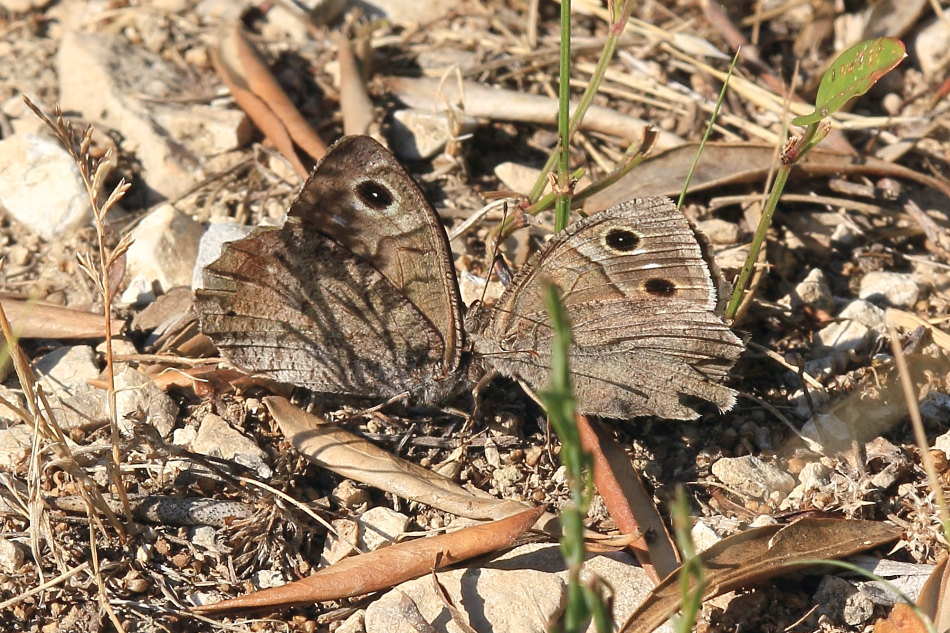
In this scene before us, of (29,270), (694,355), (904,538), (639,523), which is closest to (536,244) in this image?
(694,355)

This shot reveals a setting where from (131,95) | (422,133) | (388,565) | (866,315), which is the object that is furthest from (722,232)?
(131,95)

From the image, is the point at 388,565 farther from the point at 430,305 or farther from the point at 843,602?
the point at 843,602

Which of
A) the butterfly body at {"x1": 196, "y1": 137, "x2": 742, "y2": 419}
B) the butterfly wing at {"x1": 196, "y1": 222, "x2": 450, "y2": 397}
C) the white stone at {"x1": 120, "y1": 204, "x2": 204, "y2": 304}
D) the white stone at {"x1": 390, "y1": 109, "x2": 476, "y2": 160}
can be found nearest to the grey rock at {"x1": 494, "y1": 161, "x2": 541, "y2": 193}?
the white stone at {"x1": 390, "y1": 109, "x2": 476, "y2": 160}

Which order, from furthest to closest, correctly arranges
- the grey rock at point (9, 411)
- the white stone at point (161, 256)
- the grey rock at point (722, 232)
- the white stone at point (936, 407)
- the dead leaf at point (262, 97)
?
1. the dead leaf at point (262, 97)
2. the grey rock at point (722, 232)
3. the white stone at point (161, 256)
4. the white stone at point (936, 407)
5. the grey rock at point (9, 411)

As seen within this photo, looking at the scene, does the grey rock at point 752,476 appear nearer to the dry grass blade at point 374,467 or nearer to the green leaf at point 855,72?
the dry grass blade at point 374,467

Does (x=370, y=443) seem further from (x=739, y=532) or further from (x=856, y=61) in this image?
(x=856, y=61)

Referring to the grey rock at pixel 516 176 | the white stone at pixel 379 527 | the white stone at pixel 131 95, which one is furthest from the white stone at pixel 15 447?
the grey rock at pixel 516 176
